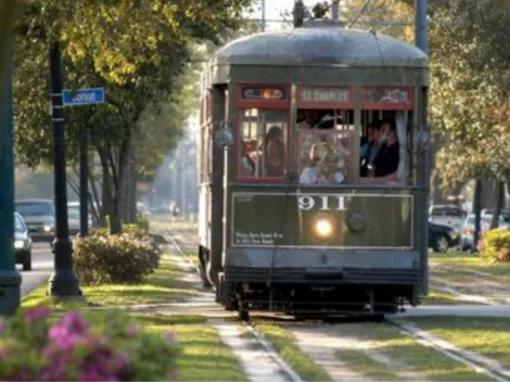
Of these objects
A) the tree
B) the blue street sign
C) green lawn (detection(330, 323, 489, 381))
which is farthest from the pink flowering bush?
the blue street sign

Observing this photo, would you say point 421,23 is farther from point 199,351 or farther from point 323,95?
point 199,351

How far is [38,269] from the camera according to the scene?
44188 mm

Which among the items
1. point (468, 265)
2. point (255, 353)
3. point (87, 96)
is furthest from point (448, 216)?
point (255, 353)

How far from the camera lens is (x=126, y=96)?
31562 mm

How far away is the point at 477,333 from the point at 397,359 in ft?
9.87

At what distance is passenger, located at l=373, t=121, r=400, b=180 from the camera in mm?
21578

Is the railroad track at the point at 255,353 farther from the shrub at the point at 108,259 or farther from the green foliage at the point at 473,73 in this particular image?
the green foliage at the point at 473,73

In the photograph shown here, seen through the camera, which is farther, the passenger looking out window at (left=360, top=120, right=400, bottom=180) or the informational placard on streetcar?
the passenger looking out window at (left=360, top=120, right=400, bottom=180)

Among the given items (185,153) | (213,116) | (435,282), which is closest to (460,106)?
(435,282)

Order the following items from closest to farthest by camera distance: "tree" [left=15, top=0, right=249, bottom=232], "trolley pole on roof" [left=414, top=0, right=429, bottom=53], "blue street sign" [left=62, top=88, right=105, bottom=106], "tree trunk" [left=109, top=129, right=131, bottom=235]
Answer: "tree" [left=15, top=0, right=249, bottom=232]
"blue street sign" [left=62, top=88, right=105, bottom=106]
"trolley pole on roof" [left=414, top=0, right=429, bottom=53]
"tree trunk" [left=109, top=129, right=131, bottom=235]

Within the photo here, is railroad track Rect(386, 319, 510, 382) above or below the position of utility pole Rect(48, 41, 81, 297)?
below

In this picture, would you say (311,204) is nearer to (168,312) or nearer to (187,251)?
(168,312)

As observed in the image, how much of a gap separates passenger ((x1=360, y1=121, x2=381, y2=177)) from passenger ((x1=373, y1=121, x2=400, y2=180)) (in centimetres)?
5

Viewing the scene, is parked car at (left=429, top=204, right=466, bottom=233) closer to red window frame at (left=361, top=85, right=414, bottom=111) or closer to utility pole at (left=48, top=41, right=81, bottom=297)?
utility pole at (left=48, top=41, right=81, bottom=297)
